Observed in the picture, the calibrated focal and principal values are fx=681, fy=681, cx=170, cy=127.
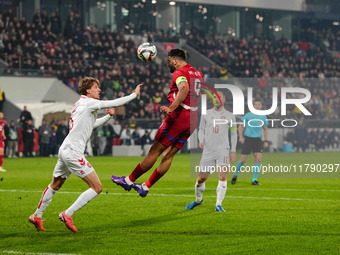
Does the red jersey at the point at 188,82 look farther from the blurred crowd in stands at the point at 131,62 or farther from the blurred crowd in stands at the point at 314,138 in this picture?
the blurred crowd in stands at the point at 314,138

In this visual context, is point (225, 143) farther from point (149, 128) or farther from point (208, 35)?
point (208, 35)

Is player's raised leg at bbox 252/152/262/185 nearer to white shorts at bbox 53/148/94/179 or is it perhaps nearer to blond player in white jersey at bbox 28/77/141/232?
blond player in white jersey at bbox 28/77/141/232

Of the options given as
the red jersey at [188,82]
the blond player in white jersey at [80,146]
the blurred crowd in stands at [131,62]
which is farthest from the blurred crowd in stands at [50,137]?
the blond player in white jersey at [80,146]

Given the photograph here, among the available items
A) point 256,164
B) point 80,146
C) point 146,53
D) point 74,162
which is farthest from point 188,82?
point 256,164

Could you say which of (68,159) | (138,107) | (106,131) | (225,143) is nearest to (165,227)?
(68,159)

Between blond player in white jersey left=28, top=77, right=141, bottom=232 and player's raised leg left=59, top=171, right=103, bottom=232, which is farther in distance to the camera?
player's raised leg left=59, top=171, right=103, bottom=232

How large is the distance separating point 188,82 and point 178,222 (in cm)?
221

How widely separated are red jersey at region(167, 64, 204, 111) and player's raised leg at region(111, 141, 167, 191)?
0.77m

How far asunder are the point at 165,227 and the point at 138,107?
96.7 feet

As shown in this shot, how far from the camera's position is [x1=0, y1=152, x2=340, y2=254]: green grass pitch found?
8.30 m

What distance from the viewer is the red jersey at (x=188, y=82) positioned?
Result: 10609 mm

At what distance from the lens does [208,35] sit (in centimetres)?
5559

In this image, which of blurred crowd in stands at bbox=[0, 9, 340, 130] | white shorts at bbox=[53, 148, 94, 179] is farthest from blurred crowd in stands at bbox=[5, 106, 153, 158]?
white shorts at bbox=[53, 148, 94, 179]

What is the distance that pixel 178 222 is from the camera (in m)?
10.7
